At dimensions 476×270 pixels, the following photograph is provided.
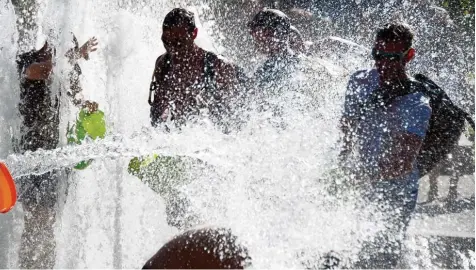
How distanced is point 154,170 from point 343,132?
1170 mm

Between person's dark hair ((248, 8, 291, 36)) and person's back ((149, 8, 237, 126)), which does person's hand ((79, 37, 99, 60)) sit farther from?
person's dark hair ((248, 8, 291, 36))

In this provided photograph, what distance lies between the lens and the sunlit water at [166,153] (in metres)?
2.83

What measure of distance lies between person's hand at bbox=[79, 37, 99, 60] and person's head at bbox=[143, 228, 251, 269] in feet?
11.2

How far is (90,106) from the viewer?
207 inches

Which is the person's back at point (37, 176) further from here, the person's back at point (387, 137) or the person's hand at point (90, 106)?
the person's back at point (387, 137)

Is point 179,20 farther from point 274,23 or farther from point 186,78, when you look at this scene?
point 274,23

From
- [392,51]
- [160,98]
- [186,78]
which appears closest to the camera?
[392,51]

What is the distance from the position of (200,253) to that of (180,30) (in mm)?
2338

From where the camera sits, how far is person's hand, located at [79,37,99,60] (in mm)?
5391

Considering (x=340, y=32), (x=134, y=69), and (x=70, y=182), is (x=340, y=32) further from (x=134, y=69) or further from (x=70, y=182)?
(x=70, y=182)

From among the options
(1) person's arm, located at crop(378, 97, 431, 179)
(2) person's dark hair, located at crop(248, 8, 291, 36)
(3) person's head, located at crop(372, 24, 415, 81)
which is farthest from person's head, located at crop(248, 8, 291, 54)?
(1) person's arm, located at crop(378, 97, 431, 179)

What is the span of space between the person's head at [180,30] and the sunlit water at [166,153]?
1.71 feet

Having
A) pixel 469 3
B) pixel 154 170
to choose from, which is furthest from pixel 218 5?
pixel 154 170

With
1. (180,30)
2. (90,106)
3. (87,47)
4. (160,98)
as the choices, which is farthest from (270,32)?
(87,47)
